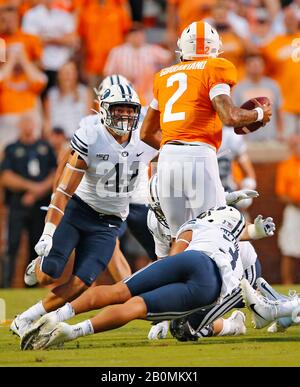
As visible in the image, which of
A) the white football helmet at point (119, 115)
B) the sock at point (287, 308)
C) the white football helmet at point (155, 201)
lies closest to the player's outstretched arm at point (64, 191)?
the white football helmet at point (119, 115)

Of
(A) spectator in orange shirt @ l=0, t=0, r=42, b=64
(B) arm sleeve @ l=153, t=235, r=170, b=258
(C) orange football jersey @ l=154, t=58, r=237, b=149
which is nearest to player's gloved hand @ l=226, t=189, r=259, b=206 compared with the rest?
(C) orange football jersey @ l=154, t=58, r=237, b=149

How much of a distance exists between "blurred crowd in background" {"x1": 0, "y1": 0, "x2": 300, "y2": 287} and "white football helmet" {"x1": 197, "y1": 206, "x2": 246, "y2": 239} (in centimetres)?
597

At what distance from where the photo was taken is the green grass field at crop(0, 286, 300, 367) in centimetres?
550

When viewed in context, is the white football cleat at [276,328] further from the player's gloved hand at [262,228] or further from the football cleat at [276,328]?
the player's gloved hand at [262,228]

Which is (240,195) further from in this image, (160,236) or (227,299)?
(227,299)

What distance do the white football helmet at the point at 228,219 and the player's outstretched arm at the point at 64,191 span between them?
98cm

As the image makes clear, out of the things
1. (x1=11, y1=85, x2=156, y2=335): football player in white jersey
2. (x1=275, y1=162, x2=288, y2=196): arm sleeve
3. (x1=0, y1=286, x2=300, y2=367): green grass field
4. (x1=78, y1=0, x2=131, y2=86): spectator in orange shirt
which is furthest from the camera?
(x1=78, y1=0, x2=131, y2=86): spectator in orange shirt

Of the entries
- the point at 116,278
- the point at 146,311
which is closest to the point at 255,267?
the point at 146,311

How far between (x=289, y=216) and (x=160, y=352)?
22.8ft

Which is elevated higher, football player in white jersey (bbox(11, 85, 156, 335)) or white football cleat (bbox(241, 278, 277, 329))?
football player in white jersey (bbox(11, 85, 156, 335))

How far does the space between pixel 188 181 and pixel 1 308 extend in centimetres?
256

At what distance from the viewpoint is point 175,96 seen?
7164mm

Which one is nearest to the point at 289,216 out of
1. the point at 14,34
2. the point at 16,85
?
the point at 16,85

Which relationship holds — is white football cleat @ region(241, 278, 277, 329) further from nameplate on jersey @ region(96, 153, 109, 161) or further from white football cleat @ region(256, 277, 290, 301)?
nameplate on jersey @ region(96, 153, 109, 161)
